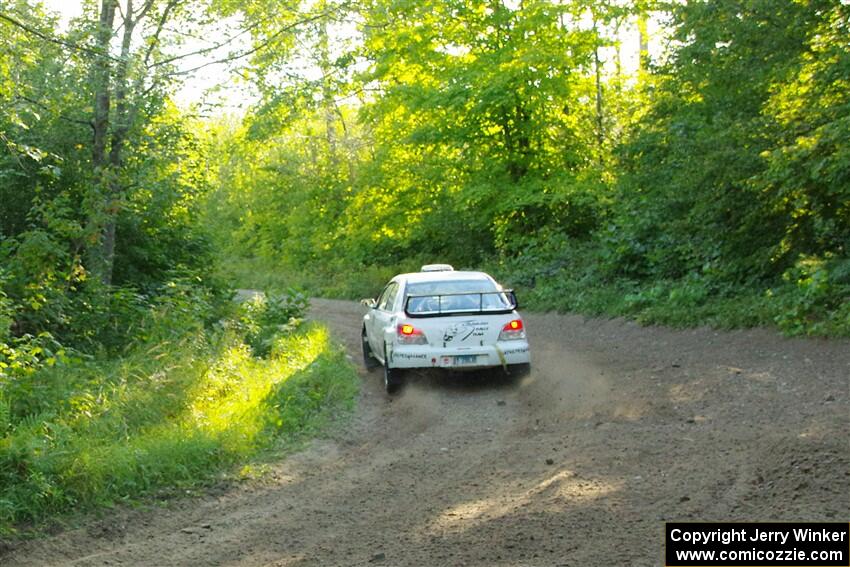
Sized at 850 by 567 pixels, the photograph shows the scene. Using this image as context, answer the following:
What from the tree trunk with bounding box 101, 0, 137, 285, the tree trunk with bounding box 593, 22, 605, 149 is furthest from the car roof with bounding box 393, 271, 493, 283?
the tree trunk with bounding box 593, 22, 605, 149

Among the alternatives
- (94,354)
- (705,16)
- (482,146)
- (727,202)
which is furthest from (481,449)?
(482,146)

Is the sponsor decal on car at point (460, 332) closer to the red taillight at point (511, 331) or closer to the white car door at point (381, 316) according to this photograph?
the red taillight at point (511, 331)

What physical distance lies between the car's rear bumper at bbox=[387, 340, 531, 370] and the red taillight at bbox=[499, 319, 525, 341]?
0.09 m

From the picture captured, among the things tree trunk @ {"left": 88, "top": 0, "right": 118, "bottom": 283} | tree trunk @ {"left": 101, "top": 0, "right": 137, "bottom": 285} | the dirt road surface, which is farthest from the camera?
tree trunk @ {"left": 101, "top": 0, "right": 137, "bottom": 285}

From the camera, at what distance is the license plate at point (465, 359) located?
12359 mm

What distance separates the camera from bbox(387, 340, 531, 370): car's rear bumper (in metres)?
12.4

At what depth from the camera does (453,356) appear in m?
12.4

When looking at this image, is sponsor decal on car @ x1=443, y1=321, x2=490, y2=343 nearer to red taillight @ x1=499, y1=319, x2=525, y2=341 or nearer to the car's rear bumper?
the car's rear bumper

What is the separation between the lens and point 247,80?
18.1 meters

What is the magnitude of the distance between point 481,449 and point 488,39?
797 inches

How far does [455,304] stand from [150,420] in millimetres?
4983

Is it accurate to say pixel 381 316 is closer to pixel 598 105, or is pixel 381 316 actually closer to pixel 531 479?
pixel 531 479

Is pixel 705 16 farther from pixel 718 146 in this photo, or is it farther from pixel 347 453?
pixel 347 453

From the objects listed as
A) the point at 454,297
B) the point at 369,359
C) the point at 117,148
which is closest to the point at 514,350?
the point at 454,297
